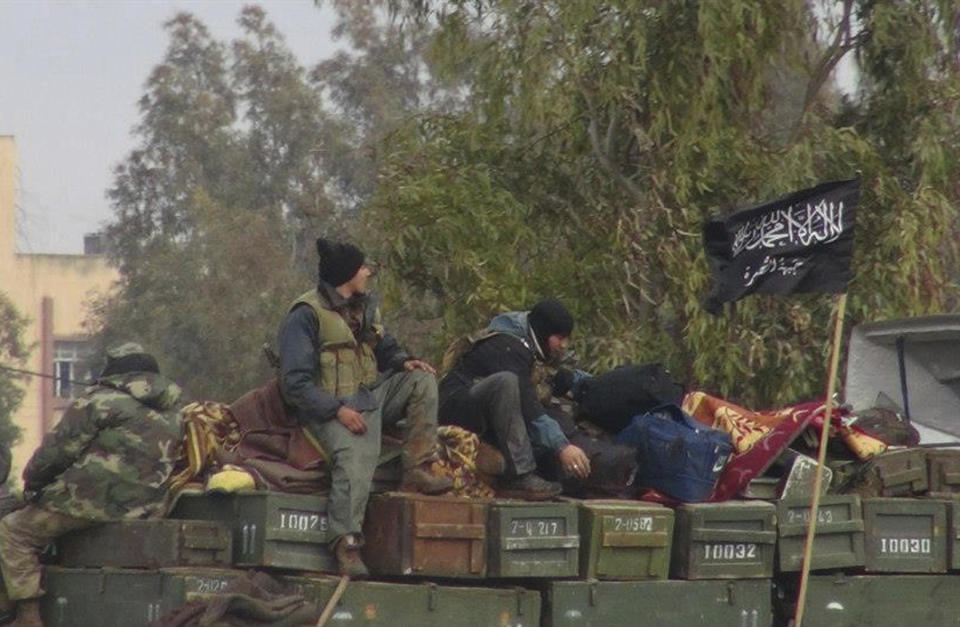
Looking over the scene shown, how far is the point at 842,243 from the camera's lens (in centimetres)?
1132

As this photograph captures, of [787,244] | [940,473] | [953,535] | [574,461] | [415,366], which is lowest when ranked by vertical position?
[953,535]

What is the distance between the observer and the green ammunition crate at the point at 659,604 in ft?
33.3

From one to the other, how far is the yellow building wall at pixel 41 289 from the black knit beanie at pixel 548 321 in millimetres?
51428

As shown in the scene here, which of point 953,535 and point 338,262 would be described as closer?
point 338,262

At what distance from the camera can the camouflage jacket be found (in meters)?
9.87

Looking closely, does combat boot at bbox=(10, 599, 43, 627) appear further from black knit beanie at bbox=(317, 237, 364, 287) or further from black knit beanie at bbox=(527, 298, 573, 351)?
black knit beanie at bbox=(527, 298, 573, 351)

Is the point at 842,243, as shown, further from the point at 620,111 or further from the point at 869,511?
the point at 620,111

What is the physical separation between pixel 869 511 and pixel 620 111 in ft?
24.1

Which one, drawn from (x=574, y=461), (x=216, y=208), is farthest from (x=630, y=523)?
(x=216, y=208)

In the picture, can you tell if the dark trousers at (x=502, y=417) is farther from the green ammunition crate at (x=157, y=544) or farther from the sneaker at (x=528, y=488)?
the green ammunition crate at (x=157, y=544)

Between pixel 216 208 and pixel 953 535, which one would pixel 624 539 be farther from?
pixel 216 208

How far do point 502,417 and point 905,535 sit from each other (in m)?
2.42

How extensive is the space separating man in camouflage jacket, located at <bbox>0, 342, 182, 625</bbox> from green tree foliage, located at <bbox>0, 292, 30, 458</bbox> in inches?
1574

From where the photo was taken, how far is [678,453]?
34.8 feet
